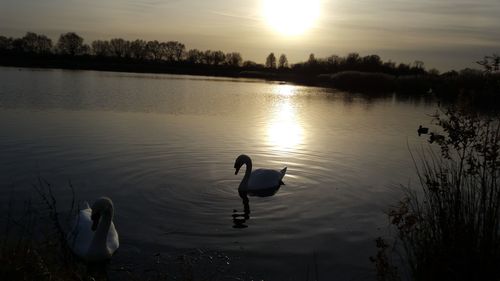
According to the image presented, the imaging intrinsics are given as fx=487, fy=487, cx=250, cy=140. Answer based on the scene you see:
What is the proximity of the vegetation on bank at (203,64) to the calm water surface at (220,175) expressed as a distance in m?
20.5

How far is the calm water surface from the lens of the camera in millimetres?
7082

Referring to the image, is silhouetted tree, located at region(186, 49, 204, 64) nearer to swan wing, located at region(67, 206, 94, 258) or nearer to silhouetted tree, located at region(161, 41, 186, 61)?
silhouetted tree, located at region(161, 41, 186, 61)

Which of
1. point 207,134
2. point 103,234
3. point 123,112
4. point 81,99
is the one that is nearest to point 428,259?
point 103,234

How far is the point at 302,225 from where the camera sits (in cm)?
818

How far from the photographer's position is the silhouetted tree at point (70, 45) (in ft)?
363

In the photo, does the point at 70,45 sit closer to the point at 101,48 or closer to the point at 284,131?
the point at 101,48

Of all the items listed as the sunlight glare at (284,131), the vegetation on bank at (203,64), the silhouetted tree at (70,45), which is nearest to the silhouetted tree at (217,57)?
the vegetation on bank at (203,64)

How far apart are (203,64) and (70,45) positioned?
31.0 metres

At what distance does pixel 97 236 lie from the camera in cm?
639

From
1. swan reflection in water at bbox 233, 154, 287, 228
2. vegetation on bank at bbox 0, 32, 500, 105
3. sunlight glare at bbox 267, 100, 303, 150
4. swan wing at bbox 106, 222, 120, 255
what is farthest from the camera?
vegetation on bank at bbox 0, 32, 500, 105

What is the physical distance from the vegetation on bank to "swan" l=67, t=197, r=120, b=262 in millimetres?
30840

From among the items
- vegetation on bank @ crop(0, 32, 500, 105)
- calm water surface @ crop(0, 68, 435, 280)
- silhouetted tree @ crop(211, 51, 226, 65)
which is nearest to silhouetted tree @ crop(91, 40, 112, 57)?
vegetation on bank @ crop(0, 32, 500, 105)

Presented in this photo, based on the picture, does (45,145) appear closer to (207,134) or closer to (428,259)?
(207,134)

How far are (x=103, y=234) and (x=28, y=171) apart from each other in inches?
187
